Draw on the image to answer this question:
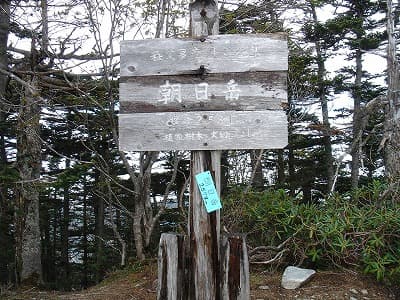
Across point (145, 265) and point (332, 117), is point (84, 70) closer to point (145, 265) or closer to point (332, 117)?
point (145, 265)

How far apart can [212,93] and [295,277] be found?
2.88 m

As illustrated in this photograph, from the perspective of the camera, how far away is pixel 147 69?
2.40 metres

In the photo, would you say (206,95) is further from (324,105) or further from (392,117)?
(324,105)

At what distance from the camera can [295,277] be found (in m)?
4.37

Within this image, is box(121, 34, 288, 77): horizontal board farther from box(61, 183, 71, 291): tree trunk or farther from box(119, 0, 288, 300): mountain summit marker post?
box(61, 183, 71, 291): tree trunk

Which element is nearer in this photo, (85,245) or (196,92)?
(196,92)

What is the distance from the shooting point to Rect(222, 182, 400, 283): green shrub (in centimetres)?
425

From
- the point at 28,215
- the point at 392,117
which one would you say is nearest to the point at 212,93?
the point at 392,117

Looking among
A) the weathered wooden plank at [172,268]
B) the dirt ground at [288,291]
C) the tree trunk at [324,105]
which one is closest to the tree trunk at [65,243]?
the dirt ground at [288,291]

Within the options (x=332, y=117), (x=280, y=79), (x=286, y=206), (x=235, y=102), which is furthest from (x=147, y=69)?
(x=332, y=117)

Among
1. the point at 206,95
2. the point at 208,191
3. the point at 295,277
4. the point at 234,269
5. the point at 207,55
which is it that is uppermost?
the point at 207,55

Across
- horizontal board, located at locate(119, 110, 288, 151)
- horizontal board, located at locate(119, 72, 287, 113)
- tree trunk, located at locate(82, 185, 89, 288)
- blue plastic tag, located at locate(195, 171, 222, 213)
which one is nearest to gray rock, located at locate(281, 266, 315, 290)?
blue plastic tag, located at locate(195, 171, 222, 213)

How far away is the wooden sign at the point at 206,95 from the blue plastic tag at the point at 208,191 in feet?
0.68

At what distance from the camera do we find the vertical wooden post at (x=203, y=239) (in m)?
2.40
